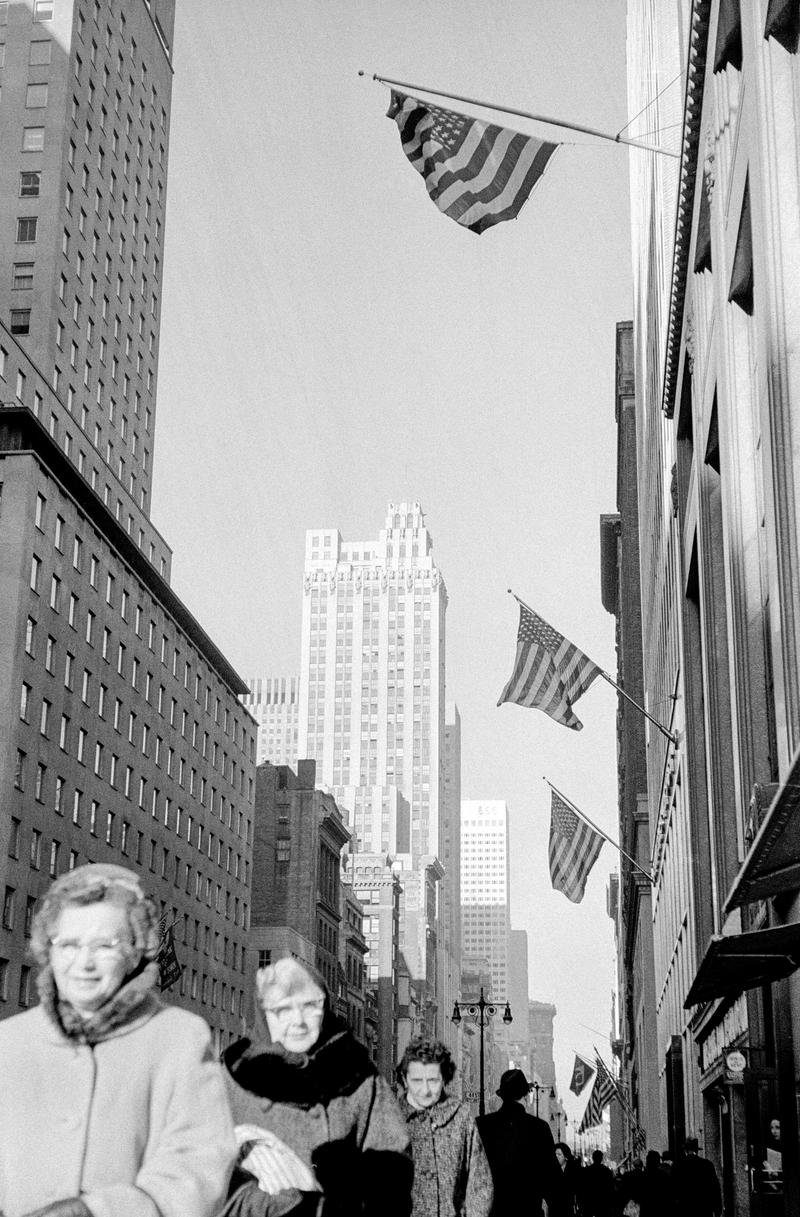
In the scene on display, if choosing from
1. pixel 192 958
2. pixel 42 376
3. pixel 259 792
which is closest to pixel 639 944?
pixel 192 958

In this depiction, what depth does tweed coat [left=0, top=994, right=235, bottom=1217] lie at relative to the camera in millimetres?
3562

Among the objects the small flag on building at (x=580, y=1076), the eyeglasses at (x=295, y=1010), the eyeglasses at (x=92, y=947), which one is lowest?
the eyeglasses at (x=92, y=947)

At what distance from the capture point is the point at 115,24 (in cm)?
9012

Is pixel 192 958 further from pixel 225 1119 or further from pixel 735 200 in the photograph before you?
pixel 225 1119

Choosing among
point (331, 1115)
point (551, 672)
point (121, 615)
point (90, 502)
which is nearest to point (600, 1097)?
point (551, 672)

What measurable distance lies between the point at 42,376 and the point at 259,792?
52073mm

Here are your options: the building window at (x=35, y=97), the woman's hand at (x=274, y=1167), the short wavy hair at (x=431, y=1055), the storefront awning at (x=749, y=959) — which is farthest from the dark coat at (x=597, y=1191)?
the building window at (x=35, y=97)

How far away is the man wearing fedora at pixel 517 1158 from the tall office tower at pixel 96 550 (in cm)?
4879

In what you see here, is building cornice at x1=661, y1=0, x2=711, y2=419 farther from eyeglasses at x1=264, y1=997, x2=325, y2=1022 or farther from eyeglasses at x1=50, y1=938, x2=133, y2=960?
eyeglasses at x1=50, y1=938, x2=133, y2=960

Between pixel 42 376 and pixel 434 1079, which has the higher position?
pixel 42 376

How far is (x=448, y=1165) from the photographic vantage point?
285 inches

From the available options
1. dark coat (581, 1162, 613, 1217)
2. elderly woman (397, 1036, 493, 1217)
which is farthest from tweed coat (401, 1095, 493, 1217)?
dark coat (581, 1162, 613, 1217)

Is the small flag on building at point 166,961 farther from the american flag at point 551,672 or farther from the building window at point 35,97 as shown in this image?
the building window at point 35,97

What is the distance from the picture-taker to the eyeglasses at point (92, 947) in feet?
12.3
